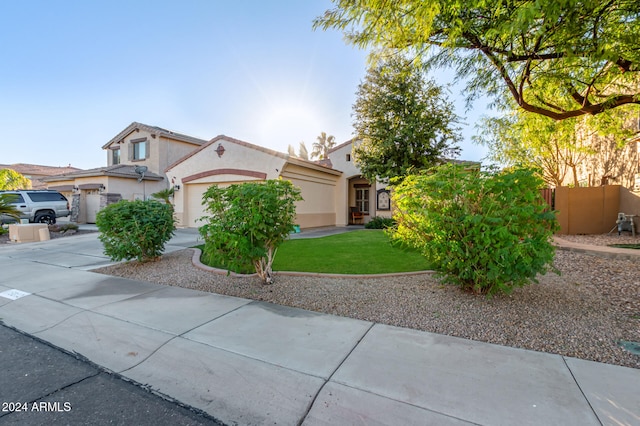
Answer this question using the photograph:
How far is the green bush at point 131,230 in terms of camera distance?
279 inches

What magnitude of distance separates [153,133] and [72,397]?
22212mm

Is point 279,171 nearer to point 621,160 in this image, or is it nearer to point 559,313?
point 559,313

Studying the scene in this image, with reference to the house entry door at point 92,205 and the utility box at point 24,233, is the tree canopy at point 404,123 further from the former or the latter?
the house entry door at point 92,205

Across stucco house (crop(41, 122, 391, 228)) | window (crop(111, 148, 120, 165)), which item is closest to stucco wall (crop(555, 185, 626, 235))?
stucco house (crop(41, 122, 391, 228))

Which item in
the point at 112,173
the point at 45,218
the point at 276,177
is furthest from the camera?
the point at 112,173

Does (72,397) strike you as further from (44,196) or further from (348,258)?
(44,196)

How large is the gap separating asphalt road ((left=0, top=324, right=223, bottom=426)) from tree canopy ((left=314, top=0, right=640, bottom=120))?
5.82 metres

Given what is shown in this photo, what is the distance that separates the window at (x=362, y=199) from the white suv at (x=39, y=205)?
1786cm

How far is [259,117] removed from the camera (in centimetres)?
1297

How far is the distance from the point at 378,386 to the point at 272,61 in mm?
10126

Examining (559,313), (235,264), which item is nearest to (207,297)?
(235,264)

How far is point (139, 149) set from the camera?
22.6 m

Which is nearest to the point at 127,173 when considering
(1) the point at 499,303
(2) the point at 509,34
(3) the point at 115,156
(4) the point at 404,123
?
(3) the point at 115,156

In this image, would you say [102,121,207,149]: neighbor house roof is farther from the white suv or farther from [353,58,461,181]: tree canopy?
[353,58,461,181]: tree canopy
